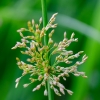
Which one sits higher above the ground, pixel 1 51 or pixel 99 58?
pixel 1 51

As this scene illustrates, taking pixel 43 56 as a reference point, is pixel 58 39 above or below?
above

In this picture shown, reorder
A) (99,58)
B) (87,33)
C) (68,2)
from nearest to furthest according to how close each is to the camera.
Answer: (87,33) < (99,58) < (68,2)

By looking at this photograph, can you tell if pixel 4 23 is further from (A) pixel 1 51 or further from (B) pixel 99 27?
(B) pixel 99 27

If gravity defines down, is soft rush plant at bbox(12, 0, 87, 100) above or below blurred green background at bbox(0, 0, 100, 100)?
below

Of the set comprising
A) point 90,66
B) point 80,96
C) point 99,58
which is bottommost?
point 80,96

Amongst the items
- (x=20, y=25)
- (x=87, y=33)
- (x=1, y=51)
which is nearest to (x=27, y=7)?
(x=20, y=25)

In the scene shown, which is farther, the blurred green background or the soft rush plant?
the blurred green background

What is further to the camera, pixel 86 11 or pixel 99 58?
pixel 86 11

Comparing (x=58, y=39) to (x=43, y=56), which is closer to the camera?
(x=43, y=56)
